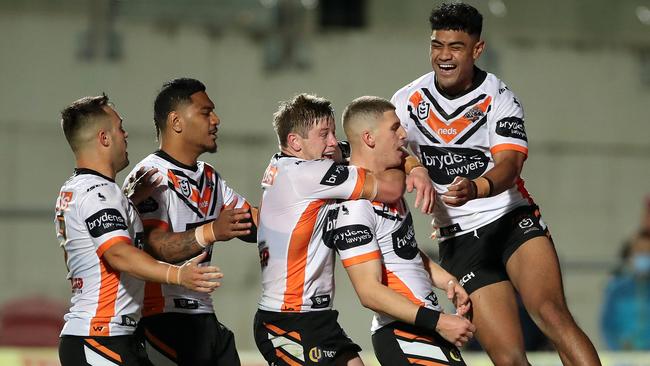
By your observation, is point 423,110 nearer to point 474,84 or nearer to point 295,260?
point 474,84

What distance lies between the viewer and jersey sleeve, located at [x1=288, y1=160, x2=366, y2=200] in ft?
14.3

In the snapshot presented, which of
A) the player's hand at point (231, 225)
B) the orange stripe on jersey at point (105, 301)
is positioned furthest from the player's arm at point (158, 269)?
the player's hand at point (231, 225)

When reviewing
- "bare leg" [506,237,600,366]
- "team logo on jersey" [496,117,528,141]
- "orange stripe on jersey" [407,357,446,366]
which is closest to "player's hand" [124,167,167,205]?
"orange stripe on jersey" [407,357,446,366]

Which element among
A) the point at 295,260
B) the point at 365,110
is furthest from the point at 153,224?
the point at 365,110

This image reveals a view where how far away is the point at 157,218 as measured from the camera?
4.76 metres

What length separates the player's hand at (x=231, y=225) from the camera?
4.46 m

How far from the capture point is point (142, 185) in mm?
4680

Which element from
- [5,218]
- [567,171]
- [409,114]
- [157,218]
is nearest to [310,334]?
[157,218]

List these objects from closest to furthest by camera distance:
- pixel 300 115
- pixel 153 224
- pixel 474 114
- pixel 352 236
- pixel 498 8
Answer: pixel 352 236
pixel 300 115
pixel 153 224
pixel 474 114
pixel 498 8

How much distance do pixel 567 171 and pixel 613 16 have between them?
2.28m

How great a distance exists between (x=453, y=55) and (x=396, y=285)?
1203 millimetres

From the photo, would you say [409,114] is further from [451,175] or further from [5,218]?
[5,218]

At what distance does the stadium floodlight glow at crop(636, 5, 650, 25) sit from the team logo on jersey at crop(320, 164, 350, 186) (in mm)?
11012

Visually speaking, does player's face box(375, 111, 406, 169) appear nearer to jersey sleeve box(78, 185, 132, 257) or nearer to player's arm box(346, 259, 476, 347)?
player's arm box(346, 259, 476, 347)
